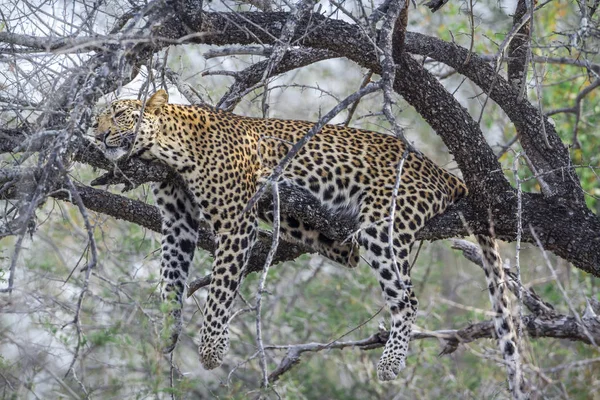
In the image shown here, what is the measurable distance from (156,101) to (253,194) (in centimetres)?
110

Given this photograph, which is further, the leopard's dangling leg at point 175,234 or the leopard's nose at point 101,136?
the leopard's dangling leg at point 175,234

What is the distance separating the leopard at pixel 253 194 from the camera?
7918 millimetres

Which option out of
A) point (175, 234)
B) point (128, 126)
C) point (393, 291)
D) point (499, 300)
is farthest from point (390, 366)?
point (128, 126)

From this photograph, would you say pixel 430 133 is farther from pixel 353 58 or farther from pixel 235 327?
pixel 353 58

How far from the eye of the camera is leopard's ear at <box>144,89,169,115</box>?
25.7 feet

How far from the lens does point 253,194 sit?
785cm

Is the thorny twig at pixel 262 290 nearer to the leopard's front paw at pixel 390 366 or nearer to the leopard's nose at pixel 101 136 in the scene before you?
the leopard's nose at pixel 101 136

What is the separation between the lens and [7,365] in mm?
6875

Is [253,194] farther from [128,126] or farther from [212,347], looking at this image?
[212,347]

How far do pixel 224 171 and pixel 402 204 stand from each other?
4.92 ft

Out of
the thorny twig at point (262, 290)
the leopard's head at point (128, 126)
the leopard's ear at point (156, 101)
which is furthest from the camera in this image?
the leopard's ear at point (156, 101)

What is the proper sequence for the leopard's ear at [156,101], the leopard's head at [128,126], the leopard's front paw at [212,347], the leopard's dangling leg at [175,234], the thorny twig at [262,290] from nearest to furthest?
1. the thorny twig at [262,290]
2. the leopard's head at [128,126]
3. the leopard's ear at [156,101]
4. the leopard's front paw at [212,347]
5. the leopard's dangling leg at [175,234]

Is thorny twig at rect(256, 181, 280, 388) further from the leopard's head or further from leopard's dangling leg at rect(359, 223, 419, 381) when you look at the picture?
leopard's dangling leg at rect(359, 223, 419, 381)

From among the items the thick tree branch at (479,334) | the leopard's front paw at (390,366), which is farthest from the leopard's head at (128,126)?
the leopard's front paw at (390,366)
